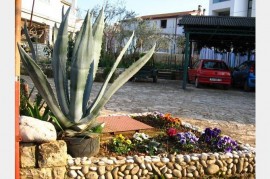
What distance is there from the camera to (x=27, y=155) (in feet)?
10.9

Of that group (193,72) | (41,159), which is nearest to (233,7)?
(193,72)

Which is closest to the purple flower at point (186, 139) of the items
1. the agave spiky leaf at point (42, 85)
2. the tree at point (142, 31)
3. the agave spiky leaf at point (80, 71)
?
the agave spiky leaf at point (80, 71)

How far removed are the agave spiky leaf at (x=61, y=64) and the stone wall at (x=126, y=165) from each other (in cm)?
71

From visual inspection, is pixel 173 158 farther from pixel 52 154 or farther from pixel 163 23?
pixel 163 23

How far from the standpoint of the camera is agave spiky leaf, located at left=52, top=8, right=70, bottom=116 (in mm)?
3748

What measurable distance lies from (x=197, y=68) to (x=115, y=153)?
1217cm

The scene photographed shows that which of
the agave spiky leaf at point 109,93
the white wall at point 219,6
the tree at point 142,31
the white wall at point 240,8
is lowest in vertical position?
the agave spiky leaf at point 109,93

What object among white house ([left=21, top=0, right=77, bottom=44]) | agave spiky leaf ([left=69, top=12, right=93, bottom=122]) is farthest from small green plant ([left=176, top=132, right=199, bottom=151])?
white house ([left=21, top=0, right=77, bottom=44])

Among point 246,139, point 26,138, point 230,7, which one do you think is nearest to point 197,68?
point 246,139

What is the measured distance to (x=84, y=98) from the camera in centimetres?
413

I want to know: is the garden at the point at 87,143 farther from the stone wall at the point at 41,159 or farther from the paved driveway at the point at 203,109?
the paved driveway at the point at 203,109

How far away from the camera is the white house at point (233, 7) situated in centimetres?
3119

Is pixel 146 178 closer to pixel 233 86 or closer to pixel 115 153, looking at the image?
pixel 115 153

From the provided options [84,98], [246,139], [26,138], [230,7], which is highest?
[230,7]
